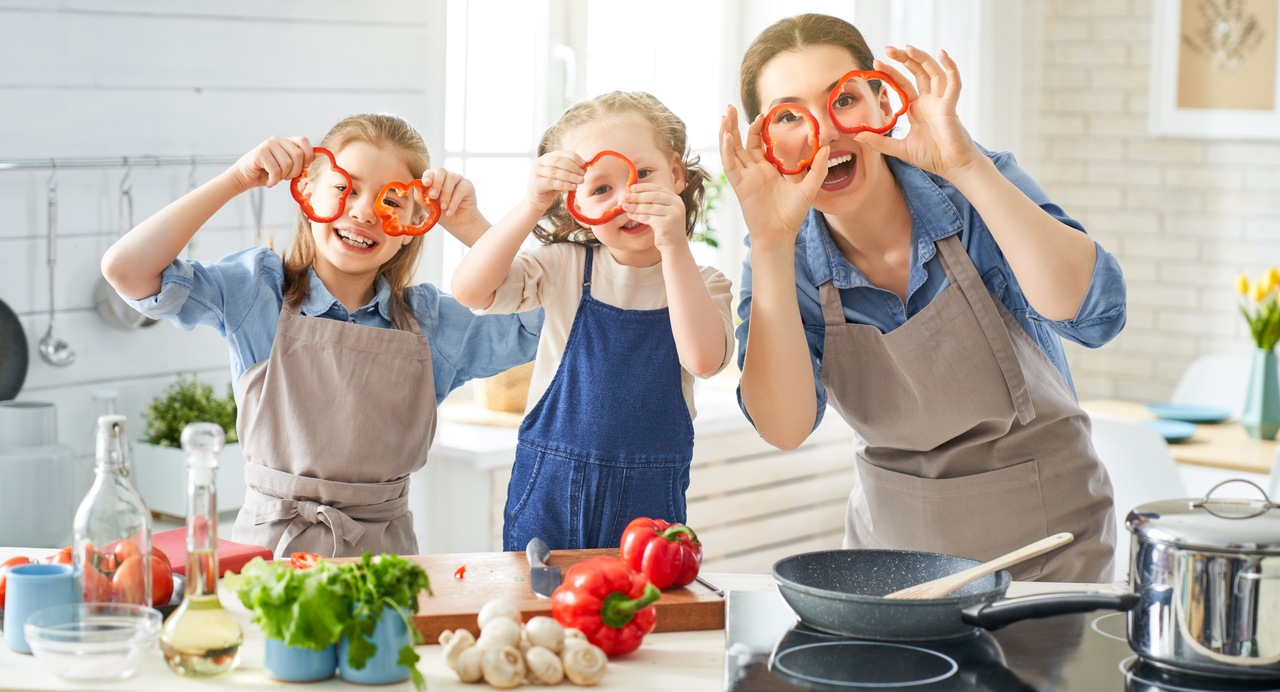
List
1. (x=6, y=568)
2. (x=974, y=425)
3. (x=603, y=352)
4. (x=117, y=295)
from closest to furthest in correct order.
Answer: (x=6, y=568) < (x=974, y=425) < (x=603, y=352) < (x=117, y=295)

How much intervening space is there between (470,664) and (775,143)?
1.00 meters

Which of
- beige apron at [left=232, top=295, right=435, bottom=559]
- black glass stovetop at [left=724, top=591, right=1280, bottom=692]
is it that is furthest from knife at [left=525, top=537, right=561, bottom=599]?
beige apron at [left=232, top=295, right=435, bottom=559]

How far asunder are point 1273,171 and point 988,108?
1.05m

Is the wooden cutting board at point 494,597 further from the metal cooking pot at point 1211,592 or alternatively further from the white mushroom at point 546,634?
the metal cooking pot at point 1211,592

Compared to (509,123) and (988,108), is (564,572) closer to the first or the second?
(509,123)

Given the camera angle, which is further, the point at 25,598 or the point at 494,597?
the point at 494,597

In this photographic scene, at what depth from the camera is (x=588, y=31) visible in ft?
14.6

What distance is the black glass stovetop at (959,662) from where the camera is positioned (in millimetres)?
1418

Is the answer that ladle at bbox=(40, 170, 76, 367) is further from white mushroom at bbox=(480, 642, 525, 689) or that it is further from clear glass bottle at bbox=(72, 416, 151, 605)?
white mushroom at bbox=(480, 642, 525, 689)

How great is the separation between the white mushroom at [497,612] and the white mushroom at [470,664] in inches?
2.7

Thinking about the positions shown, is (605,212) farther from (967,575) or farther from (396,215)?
(967,575)

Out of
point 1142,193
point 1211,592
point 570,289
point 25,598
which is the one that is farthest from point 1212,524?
point 1142,193

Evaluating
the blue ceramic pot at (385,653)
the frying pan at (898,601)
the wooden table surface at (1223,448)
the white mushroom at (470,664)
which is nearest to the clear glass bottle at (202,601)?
the blue ceramic pot at (385,653)

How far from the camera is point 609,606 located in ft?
5.02
